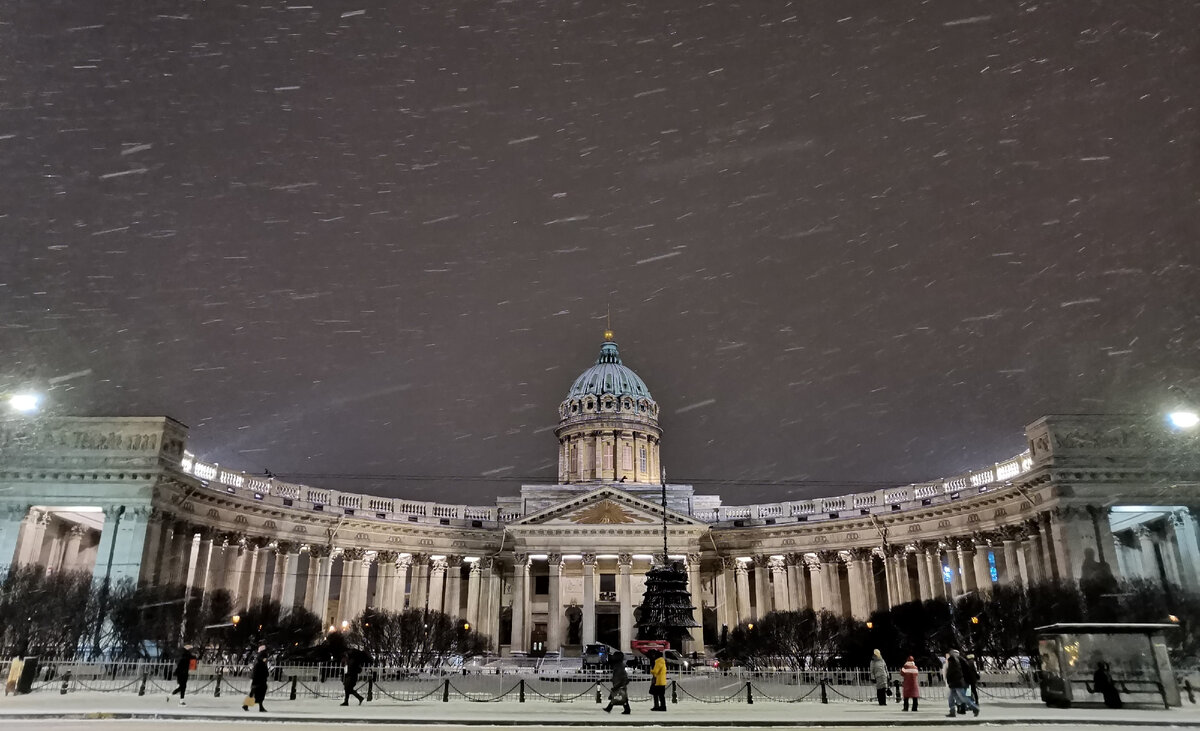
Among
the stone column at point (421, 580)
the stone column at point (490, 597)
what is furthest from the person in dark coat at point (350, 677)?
the stone column at point (490, 597)

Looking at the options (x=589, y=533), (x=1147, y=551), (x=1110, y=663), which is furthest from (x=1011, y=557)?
(x=1110, y=663)

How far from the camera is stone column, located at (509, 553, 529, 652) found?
56469 mm

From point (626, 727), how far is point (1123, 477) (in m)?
37.6

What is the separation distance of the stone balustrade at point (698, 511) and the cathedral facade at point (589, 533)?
0.16 metres

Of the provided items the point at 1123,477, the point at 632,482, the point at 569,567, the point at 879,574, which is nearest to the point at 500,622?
the point at 569,567

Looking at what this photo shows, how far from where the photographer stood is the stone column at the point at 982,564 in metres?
50.1

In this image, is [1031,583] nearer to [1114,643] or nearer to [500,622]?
[1114,643]

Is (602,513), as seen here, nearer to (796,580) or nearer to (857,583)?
(796,580)

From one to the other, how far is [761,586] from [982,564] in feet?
56.3

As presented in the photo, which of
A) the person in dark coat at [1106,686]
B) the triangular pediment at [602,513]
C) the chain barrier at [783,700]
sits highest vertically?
the triangular pediment at [602,513]

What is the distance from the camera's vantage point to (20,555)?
138 feet

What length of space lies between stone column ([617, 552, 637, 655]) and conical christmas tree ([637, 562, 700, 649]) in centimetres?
2438

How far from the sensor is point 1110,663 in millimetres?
21359

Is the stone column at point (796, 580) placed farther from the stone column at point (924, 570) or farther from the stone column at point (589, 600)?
the stone column at point (589, 600)
